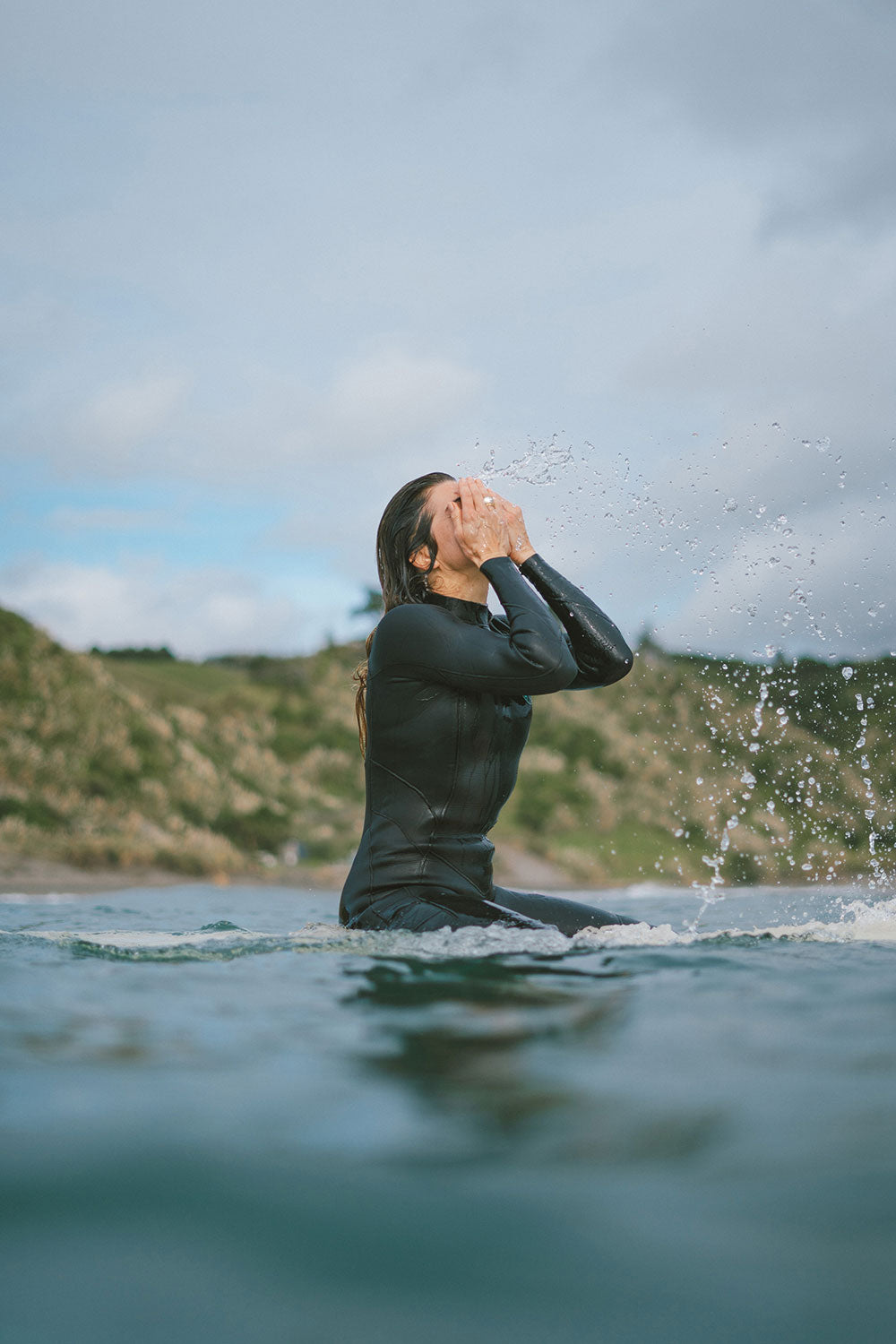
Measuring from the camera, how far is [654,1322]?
121 centimetres

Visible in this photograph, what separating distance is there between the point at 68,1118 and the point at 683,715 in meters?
23.5

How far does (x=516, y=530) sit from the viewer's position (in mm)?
3842

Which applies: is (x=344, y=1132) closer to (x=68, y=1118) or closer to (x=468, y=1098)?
(x=468, y=1098)

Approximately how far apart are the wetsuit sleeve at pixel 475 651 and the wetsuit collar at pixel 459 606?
8.5 inches

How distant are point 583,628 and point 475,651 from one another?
2.38ft

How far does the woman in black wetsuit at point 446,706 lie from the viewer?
11.0 feet

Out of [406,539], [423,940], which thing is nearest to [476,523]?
[406,539]

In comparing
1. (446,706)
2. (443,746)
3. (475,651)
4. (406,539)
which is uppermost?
(406,539)

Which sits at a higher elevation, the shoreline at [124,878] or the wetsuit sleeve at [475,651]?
the wetsuit sleeve at [475,651]

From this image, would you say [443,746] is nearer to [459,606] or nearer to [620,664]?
[459,606]

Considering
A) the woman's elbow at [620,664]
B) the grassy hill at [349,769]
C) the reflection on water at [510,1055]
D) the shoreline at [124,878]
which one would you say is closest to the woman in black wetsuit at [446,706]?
the woman's elbow at [620,664]

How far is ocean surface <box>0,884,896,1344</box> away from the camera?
1240 mm

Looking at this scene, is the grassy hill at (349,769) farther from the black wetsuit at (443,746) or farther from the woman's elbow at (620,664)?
the black wetsuit at (443,746)

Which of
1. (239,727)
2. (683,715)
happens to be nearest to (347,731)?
(239,727)
